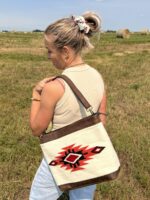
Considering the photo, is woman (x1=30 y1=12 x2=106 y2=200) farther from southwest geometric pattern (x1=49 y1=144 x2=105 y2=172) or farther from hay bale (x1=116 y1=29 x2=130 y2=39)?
hay bale (x1=116 y1=29 x2=130 y2=39)

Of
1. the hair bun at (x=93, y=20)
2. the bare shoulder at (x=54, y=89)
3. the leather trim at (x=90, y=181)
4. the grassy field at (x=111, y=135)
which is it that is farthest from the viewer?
the grassy field at (x=111, y=135)

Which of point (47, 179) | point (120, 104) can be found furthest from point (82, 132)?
point (120, 104)

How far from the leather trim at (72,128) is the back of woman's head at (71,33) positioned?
49 centimetres

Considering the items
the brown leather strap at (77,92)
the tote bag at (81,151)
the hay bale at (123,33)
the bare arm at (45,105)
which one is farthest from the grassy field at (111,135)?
the hay bale at (123,33)

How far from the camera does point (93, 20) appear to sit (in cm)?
314

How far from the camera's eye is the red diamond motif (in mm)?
2918

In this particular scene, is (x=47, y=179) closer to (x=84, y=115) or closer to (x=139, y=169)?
(x=84, y=115)

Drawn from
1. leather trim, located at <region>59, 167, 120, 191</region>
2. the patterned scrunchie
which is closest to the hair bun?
the patterned scrunchie

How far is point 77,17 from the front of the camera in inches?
119

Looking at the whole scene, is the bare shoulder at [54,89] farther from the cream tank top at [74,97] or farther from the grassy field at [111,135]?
the grassy field at [111,135]

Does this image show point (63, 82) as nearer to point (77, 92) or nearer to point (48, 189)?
point (77, 92)

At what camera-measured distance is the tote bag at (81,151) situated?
2.89 meters

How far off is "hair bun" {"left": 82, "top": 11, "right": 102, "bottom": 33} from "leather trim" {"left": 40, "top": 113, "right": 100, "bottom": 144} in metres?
0.66

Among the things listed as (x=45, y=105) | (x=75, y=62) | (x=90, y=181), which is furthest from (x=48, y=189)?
(x=75, y=62)
